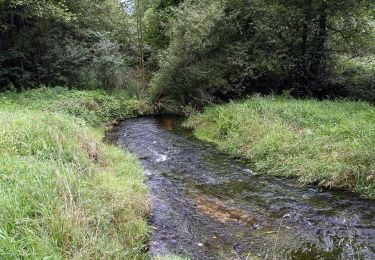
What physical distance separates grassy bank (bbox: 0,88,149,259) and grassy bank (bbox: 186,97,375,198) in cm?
388

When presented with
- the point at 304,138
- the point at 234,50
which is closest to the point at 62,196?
the point at 304,138

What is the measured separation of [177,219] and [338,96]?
40.6ft

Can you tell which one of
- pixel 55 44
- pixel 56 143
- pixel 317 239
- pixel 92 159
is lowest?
pixel 317 239

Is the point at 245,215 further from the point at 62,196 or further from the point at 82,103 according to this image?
the point at 82,103

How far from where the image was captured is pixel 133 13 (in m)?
23.3

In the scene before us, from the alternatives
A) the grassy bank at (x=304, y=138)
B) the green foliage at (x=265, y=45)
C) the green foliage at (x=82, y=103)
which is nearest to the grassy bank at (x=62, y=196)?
the grassy bank at (x=304, y=138)

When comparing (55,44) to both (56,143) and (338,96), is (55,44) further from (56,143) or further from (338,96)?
(338,96)

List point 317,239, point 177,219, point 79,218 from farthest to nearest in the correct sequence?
1. point 177,219
2. point 317,239
3. point 79,218

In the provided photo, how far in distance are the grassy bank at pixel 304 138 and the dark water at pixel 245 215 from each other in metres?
0.47

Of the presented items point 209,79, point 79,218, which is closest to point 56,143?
point 79,218

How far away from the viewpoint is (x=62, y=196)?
14.6 ft

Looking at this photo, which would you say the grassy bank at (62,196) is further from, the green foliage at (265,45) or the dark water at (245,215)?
the green foliage at (265,45)

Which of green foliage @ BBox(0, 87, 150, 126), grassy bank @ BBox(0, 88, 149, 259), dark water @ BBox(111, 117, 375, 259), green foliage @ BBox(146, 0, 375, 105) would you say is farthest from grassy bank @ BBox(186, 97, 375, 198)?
green foliage @ BBox(0, 87, 150, 126)

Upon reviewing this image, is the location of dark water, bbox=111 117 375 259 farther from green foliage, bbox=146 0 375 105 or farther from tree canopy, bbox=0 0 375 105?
tree canopy, bbox=0 0 375 105
